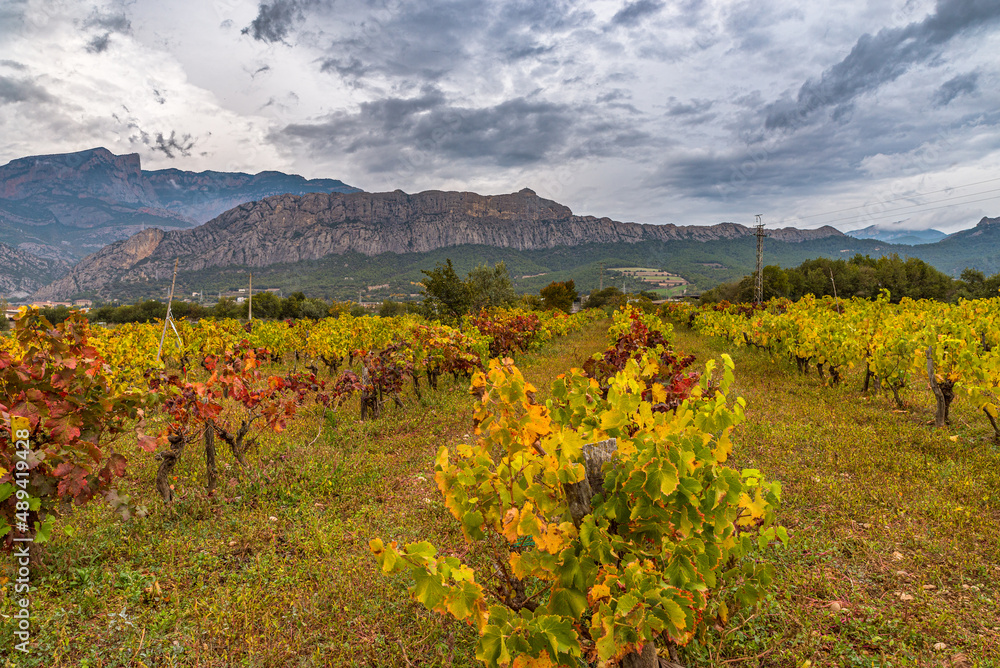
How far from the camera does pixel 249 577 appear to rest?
371 cm

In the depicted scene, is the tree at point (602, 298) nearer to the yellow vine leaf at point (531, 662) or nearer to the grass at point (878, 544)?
the grass at point (878, 544)

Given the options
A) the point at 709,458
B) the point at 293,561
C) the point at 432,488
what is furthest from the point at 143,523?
the point at 709,458

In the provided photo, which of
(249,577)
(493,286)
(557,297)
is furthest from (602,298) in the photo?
(249,577)

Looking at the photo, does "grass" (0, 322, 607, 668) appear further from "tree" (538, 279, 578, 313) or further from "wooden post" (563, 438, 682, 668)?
"tree" (538, 279, 578, 313)

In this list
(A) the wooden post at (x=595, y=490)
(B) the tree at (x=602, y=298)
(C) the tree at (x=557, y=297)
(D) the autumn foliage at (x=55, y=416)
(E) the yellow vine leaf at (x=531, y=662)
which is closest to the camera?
(E) the yellow vine leaf at (x=531, y=662)

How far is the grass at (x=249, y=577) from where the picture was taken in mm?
2939

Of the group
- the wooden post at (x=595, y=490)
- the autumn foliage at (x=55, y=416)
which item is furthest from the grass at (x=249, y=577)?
the wooden post at (x=595, y=490)

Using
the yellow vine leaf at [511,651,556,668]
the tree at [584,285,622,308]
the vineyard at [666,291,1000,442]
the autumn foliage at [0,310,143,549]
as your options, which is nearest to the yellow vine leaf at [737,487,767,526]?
the yellow vine leaf at [511,651,556,668]

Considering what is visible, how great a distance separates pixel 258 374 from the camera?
5.49m

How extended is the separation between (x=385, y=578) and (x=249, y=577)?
1.17 m

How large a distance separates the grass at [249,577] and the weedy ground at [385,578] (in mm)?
14

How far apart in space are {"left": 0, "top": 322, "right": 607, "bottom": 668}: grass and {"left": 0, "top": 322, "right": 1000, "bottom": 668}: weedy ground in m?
A: 0.01

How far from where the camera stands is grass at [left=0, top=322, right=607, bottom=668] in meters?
2.94

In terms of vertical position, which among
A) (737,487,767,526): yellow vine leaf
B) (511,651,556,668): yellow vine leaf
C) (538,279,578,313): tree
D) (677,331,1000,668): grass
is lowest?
(677,331,1000,668): grass
